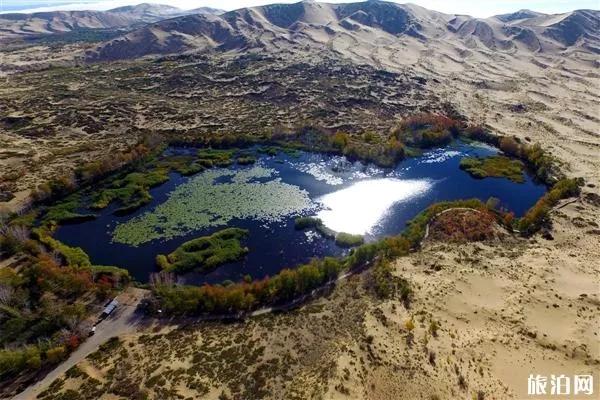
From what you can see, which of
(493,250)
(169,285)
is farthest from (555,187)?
(169,285)

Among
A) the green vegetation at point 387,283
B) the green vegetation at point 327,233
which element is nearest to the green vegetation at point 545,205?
the green vegetation at point 387,283

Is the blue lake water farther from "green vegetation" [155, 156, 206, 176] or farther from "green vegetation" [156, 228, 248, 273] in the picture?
"green vegetation" [155, 156, 206, 176]

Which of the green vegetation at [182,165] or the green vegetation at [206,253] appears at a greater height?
the green vegetation at [182,165]

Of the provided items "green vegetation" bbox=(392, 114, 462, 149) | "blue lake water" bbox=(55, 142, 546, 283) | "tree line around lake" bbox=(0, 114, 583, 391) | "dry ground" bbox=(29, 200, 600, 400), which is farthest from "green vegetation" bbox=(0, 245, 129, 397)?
"green vegetation" bbox=(392, 114, 462, 149)

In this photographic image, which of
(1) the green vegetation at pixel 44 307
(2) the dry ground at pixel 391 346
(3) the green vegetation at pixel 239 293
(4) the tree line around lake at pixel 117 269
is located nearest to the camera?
(2) the dry ground at pixel 391 346

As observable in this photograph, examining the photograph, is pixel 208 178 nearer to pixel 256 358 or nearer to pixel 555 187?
pixel 256 358

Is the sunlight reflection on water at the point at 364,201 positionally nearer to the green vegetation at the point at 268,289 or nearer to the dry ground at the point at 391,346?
the green vegetation at the point at 268,289

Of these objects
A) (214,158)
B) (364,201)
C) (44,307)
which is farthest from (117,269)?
(364,201)

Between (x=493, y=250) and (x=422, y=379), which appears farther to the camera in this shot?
(x=493, y=250)
